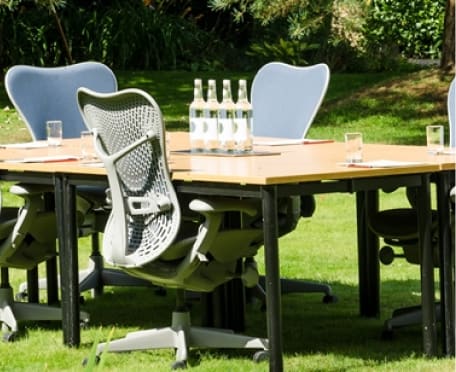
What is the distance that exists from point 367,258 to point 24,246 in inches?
60.8

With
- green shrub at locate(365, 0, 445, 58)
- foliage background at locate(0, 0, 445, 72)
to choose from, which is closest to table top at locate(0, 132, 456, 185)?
foliage background at locate(0, 0, 445, 72)

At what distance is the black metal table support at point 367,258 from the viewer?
635 cm

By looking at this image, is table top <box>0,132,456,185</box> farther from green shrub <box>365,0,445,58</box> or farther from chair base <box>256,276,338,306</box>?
green shrub <box>365,0,445,58</box>

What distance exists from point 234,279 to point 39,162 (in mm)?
957

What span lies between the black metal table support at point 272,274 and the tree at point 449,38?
875 centimetres

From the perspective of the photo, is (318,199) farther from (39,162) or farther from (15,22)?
(15,22)

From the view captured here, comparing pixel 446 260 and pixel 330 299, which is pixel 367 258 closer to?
pixel 330 299

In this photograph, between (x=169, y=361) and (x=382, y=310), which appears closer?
(x=169, y=361)

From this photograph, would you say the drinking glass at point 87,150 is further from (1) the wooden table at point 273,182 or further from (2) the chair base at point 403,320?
(2) the chair base at point 403,320

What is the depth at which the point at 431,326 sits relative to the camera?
5.46 m

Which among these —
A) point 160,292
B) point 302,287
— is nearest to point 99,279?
point 160,292

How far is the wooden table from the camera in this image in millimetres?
5020

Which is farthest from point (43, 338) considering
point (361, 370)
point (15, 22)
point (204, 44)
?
point (204, 44)

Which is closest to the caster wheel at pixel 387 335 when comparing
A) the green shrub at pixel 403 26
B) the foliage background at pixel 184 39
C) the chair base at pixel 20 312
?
the chair base at pixel 20 312
